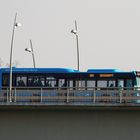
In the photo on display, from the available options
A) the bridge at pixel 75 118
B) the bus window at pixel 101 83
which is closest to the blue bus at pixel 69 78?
the bus window at pixel 101 83

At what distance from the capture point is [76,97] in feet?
102

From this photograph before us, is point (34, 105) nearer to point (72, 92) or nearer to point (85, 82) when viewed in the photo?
point (72, 92)

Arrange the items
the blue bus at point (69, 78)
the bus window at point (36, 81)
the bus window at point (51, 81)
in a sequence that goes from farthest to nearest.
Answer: the bus window at point (36, 81), the bus window at point (51, 81), the blue bus at point (69, 78)

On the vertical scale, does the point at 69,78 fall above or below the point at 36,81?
above

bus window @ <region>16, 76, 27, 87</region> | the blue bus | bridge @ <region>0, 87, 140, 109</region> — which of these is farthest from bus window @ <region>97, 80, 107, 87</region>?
bridge @ <region>0, 87, 140, 109</region>

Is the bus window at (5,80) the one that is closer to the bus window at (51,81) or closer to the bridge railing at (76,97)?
the bus window at (51,81)

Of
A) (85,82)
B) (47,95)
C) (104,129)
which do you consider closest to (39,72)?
(85,82)

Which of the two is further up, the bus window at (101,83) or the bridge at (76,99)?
the bus window at (101,83)

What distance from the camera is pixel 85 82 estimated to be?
37.8 meters

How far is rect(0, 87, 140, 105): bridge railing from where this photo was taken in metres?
30.8

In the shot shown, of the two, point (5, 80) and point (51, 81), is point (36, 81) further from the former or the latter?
point (5, 80)

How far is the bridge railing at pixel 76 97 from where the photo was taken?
30766mm

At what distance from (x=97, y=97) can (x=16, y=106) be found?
421 cm

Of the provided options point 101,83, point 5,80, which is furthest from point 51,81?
point 101,83
